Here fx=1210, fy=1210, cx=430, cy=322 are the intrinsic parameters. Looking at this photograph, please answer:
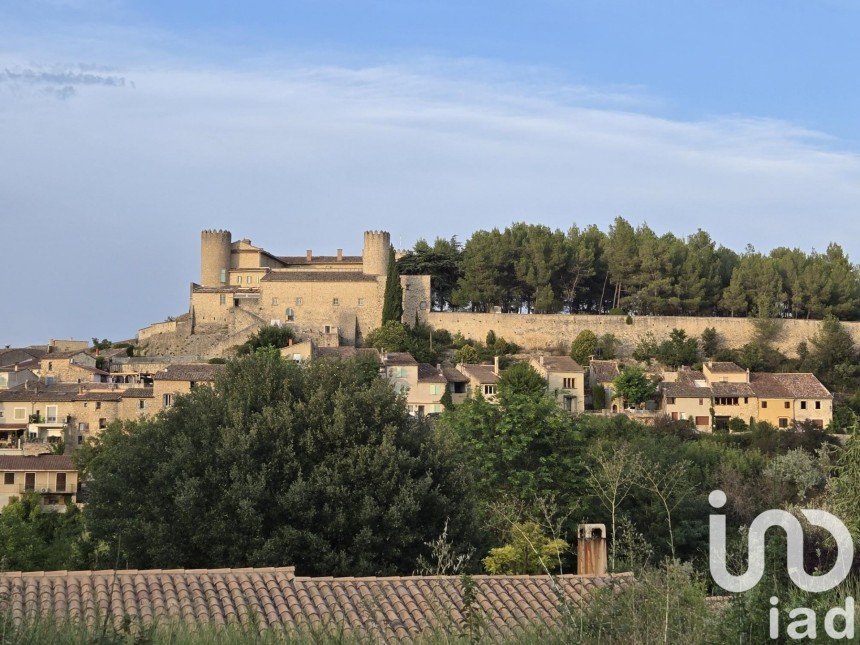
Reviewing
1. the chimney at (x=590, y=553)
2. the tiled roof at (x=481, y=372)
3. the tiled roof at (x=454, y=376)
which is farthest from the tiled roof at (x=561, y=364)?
the chimney at (x=590, y=553)

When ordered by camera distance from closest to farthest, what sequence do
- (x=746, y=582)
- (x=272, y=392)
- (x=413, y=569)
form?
1. (x=746, y=582)
2. (x=413, y=569)
3. (x=272, y=392)

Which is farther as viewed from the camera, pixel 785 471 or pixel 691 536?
pixel 785 471

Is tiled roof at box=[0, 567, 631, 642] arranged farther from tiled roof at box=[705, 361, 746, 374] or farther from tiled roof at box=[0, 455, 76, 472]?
tiled roof at box=[705, 361, 746, 374]

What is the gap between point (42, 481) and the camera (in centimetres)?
4000

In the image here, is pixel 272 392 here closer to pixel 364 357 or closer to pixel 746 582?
pixel 746 582

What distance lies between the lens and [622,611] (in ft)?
24.5

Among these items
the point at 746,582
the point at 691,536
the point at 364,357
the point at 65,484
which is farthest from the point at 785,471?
the point at 746,582

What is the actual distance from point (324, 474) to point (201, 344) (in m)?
42.5

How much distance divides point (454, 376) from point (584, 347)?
26.6 ft

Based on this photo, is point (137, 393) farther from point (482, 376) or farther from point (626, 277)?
point (626, 277)

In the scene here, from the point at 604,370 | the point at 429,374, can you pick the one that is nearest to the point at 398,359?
the point at 429,374

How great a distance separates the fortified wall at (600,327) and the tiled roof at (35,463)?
918 inches

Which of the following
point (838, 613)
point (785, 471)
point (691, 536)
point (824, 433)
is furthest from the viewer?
point (824, 433)

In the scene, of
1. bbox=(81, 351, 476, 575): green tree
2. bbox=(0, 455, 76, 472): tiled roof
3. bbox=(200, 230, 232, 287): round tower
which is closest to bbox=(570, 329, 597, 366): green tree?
bbox=(200, 230, 232, 287): round tower
